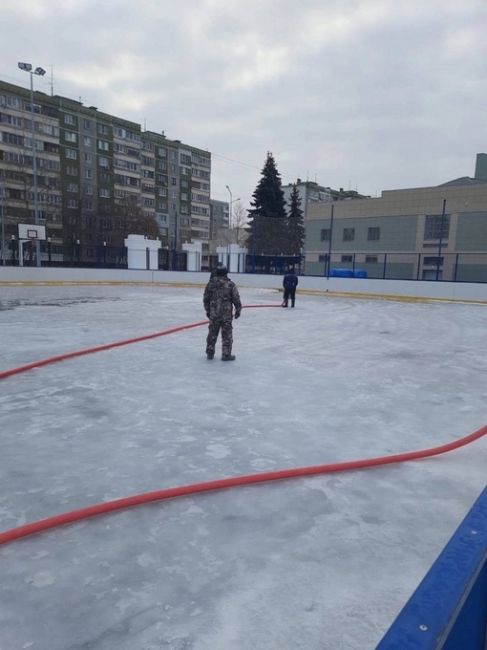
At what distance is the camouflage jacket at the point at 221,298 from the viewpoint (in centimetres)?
686

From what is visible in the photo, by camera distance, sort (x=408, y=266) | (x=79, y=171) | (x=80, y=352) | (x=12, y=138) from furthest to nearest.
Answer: (x=79, y=171) < (x=12, y=138) < (x=408, y=266) < (x=80, y=352)

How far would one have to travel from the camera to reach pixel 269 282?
2631 centimetres

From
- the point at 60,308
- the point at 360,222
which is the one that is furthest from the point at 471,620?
the point at 360,222

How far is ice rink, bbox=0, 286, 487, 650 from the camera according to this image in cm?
188

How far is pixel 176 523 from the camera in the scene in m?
2.59

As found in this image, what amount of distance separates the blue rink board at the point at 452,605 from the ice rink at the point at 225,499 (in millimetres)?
703

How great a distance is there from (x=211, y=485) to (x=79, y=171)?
6480cm

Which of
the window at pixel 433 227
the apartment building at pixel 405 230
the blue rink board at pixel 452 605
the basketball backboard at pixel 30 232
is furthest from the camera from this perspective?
the window at pixel 433 227

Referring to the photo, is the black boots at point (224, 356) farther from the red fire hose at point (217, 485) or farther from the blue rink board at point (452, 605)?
the blue rink board at point (452, 605)

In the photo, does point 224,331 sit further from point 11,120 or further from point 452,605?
point 11,120

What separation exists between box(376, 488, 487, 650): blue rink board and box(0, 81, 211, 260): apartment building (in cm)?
4559

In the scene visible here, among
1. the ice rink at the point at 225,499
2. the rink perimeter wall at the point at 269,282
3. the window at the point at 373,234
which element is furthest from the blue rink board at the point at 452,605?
the window at the point at 373,234

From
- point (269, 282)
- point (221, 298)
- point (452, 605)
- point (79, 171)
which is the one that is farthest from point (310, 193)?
point (452, 605)

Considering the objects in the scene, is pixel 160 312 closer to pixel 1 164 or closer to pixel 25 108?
pixel 1 164
